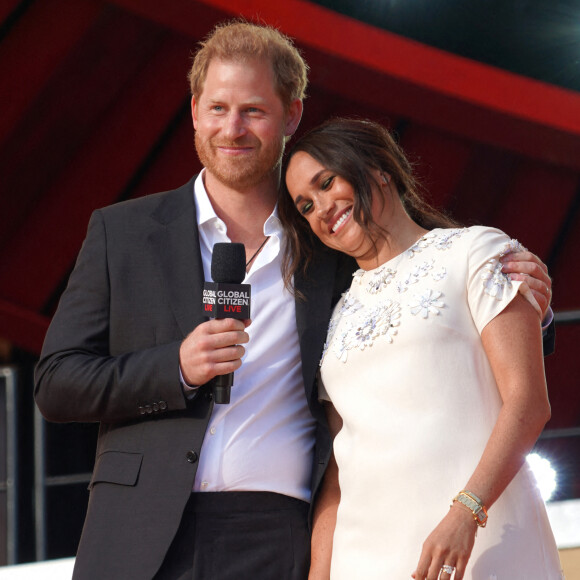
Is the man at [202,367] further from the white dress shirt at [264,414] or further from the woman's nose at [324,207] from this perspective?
the woman's nose at [324,207]

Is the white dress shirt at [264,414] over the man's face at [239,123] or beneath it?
beneath

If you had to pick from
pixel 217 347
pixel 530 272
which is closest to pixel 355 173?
pixel 530 272

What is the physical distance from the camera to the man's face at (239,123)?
1900mm

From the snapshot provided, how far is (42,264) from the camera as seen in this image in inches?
144

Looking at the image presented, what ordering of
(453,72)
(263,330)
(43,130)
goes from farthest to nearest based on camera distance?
(453,72)
(43,130)
(263,330)

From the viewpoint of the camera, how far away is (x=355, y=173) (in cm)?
179

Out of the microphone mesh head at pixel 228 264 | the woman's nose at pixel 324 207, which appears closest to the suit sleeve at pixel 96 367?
the microphone mesh head at pixel 228 264

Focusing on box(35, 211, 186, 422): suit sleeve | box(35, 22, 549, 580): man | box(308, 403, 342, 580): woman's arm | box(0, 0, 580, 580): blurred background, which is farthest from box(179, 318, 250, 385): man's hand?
box(0, 0, 580, 580): blurred background

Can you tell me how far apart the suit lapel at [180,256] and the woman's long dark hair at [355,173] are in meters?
0.21

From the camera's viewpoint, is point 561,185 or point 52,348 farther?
point 561,185

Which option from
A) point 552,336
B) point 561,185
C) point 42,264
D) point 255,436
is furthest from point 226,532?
point 561,185

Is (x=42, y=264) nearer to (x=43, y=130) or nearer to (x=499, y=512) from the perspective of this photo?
(x=43, y=130)

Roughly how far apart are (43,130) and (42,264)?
0.58 m

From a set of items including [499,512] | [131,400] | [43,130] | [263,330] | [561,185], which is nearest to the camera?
[499,512]
